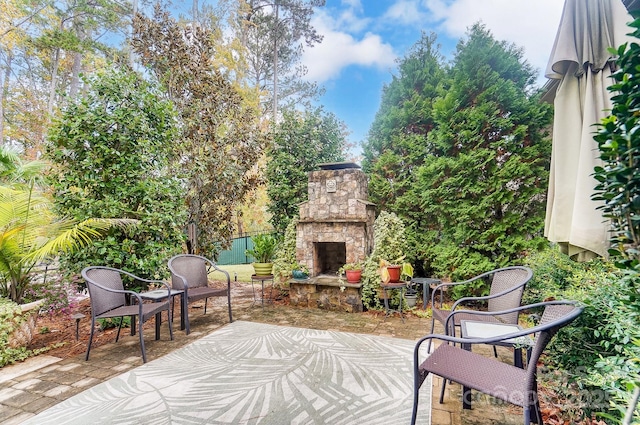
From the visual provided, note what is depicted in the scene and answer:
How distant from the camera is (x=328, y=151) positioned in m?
6.80

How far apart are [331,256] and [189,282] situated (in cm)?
273

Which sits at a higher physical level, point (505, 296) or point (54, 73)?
point (54, 73)

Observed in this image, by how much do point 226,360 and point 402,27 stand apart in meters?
8.26

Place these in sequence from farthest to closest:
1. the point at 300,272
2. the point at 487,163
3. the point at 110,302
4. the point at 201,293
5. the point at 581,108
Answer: the point at 300,272 < the point at 487,163 < the point at 201,293 < the point at 110,302 < the point at 581,108

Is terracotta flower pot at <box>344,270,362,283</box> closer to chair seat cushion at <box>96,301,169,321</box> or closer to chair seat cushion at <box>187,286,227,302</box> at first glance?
chair seat cushion at <box>187,286,227,302</box>

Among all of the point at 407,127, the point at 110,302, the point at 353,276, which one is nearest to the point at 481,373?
the point at 353,276

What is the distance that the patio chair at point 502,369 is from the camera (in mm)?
1413

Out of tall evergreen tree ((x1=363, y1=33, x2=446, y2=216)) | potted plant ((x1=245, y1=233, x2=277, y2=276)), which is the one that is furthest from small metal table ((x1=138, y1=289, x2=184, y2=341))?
tall evergreen tree ((x1=363, y1=33, x2=446, y2=216))

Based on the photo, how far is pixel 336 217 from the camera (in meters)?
4.96

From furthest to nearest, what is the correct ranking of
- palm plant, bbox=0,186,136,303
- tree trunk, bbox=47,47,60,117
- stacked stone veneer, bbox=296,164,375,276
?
tree trunk, bbox=47,47,60,117 → stacked stone veneer, bbox=296,164,375,276 → palm plant, bbox=0,186,136,303

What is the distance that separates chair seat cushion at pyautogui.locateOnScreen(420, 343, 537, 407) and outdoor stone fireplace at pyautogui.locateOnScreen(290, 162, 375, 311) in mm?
2699

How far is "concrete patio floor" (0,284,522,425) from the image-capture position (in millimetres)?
1985

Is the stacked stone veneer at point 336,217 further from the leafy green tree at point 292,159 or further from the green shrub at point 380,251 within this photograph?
the leafy green tree at point 292,159

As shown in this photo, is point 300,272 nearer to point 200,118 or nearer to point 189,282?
point 189,282
